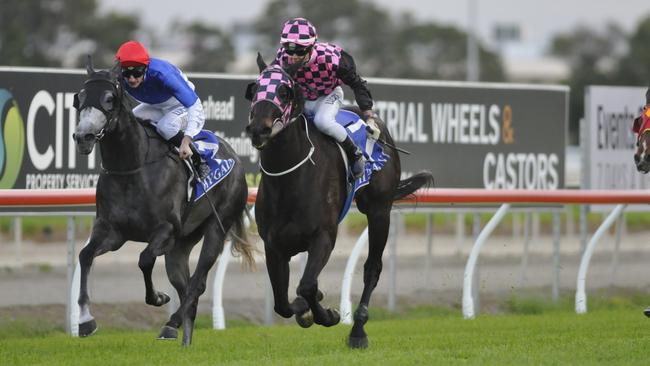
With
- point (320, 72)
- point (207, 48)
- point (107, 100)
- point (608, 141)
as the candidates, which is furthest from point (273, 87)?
point (207, 48)

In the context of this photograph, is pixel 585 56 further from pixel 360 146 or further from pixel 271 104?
pixel 271 104

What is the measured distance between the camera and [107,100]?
722cm

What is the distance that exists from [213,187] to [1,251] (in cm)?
889

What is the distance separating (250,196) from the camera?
31.0ft

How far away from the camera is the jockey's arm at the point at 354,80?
25.7 ft

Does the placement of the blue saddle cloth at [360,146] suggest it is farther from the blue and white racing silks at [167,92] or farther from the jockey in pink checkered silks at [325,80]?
the blue and white racing silks at [167,92]

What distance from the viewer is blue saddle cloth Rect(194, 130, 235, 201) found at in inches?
320

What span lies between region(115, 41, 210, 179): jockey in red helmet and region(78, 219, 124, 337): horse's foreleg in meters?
0.69

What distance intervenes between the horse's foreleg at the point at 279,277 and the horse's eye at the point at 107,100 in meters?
1.15

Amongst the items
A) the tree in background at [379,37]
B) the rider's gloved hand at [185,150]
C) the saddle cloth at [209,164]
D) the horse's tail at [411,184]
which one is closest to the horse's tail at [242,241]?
the saddle cloth at [209,164]

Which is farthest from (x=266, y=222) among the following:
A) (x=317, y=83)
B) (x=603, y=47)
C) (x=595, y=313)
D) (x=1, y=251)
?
(x=603, y=47)

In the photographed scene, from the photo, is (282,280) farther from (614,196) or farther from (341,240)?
(341,240)

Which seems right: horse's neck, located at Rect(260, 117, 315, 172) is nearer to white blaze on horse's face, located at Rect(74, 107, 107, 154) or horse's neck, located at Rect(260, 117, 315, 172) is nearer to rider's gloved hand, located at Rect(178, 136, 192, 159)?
rider's gloved hand, located at Rect(178, 136, 192, 159)

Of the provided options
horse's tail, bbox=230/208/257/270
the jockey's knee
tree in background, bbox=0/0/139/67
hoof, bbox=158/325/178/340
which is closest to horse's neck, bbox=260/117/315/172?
the jockey's knee
